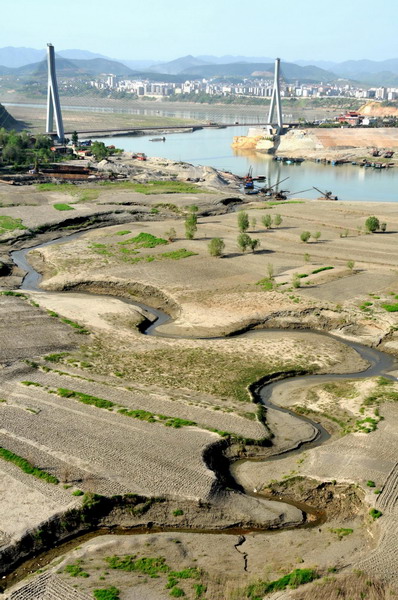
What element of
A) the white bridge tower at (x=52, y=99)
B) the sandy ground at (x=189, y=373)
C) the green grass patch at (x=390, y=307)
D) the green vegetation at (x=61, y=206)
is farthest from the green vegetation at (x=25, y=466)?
the white bridge tower at (x=52, y=99)

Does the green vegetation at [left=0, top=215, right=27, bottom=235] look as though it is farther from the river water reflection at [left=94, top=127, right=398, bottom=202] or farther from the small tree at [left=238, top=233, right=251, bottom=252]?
the river water reflection at [left=94, top=127, right=398, bottom=202]

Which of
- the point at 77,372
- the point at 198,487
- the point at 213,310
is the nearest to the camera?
the point at 198,487

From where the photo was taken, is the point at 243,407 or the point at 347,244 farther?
the point at 347,244

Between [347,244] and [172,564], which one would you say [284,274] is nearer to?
[347,244]

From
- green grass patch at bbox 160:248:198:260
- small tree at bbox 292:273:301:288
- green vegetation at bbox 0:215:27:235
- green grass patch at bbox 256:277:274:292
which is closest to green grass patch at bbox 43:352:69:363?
green grass patch at bbox 256:277:274:292

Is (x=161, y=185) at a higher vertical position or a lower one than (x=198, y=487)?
higher

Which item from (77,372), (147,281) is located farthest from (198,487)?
(147,281)
